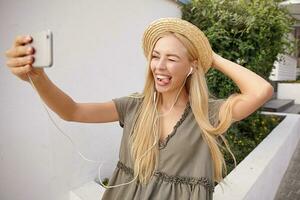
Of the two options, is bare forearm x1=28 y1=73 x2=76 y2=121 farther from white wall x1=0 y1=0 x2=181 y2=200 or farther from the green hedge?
the green hedge

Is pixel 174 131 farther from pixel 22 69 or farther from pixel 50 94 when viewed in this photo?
pixel 22 69

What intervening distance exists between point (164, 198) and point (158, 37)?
0.78m

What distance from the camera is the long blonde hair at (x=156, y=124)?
1542 millimetres

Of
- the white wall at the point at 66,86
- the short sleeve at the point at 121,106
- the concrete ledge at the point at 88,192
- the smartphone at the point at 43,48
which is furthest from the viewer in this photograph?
the concrete ledge at the point at 88,192

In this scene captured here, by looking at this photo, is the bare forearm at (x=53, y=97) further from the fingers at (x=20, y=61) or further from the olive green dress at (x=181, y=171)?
the olive green dress at (x=181, y=171)

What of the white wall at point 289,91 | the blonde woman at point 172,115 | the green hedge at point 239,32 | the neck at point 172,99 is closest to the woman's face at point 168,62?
the blonde woman at point 172,115

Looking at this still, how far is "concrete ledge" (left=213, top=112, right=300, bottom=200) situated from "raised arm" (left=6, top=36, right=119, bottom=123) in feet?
5.18

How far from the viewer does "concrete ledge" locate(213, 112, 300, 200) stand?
2.95 meters

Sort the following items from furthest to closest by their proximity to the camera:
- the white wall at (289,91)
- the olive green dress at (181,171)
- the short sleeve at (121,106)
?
the white wall at (289,91), the short sleeve at (121,106), the olive green dress at (181,171)

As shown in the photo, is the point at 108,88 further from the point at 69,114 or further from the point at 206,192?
the point at 206,192

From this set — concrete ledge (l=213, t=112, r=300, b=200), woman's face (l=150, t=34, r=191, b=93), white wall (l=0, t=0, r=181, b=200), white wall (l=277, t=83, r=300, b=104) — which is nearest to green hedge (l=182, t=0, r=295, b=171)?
concrete ledge (l=213, t=112, r=300, b=200)

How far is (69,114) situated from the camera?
1565 millimetres

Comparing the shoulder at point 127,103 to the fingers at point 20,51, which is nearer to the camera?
the fingers at point 20,51

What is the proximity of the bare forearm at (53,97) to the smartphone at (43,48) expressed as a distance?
153 mm
